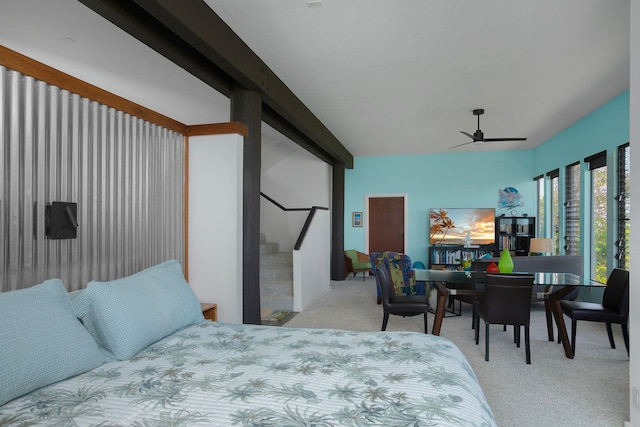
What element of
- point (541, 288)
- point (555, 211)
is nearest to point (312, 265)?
point (541, 288)

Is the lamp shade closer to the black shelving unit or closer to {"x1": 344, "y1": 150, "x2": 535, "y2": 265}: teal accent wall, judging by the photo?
the black shelving unit

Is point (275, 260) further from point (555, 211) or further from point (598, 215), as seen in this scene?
point (555, 211)

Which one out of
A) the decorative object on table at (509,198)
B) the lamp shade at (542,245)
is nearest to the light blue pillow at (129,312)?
the lamp shade at (542,245)

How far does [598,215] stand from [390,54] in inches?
162

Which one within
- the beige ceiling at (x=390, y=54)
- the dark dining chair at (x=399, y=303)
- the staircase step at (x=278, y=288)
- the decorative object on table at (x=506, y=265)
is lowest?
the staircase step at (x=278, y=288)

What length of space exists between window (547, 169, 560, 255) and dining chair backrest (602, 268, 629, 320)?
3600 millimetres

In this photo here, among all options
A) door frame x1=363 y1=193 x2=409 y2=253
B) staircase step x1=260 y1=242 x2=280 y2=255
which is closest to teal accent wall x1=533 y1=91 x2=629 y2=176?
door frame x1=363 y1=193 x2=409 y2=253

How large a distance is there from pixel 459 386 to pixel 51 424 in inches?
58.6

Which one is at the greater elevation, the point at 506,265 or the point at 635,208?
the point at 635,208

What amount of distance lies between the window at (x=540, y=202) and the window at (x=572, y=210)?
134cm

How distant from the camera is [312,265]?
6.14m

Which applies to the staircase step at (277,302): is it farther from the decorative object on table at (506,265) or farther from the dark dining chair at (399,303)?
the decorative object on table at (506,265)

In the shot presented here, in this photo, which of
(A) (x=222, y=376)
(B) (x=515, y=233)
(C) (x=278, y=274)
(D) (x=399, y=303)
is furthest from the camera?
(B) (x=515, y=233)

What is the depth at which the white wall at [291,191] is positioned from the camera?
8.48 meters
